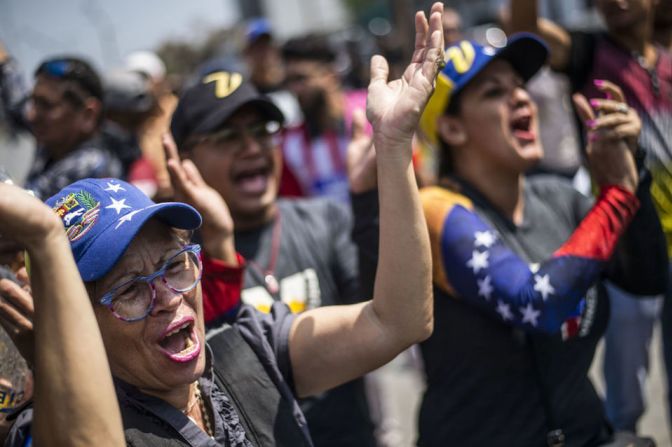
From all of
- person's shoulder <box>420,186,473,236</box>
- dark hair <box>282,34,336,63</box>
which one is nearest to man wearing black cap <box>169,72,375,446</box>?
person's shoulder <box>420,186,473,236</box>

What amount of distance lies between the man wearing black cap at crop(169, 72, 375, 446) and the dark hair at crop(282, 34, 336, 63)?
242cm

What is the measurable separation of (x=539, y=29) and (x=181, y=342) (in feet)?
7.74

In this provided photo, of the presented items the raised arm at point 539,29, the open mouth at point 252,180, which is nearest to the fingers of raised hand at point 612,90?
the raised arm at point 539,29

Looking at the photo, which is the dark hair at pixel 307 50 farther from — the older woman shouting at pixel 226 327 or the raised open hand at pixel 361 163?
the older woman shouting at pixel 226 327

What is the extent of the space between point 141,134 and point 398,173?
3265 mm

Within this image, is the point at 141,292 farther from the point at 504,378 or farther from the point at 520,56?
the point at 520,56

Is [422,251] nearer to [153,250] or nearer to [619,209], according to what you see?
[153,250]

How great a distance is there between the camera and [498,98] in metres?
2.93

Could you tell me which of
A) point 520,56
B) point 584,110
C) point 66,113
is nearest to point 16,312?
point 584,110

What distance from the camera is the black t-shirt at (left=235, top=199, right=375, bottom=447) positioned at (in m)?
2.95

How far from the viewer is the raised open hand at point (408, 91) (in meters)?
1.97

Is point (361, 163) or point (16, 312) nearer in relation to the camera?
point (16, 312)

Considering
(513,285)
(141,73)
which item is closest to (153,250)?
(513,285)

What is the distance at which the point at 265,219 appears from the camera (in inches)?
127
